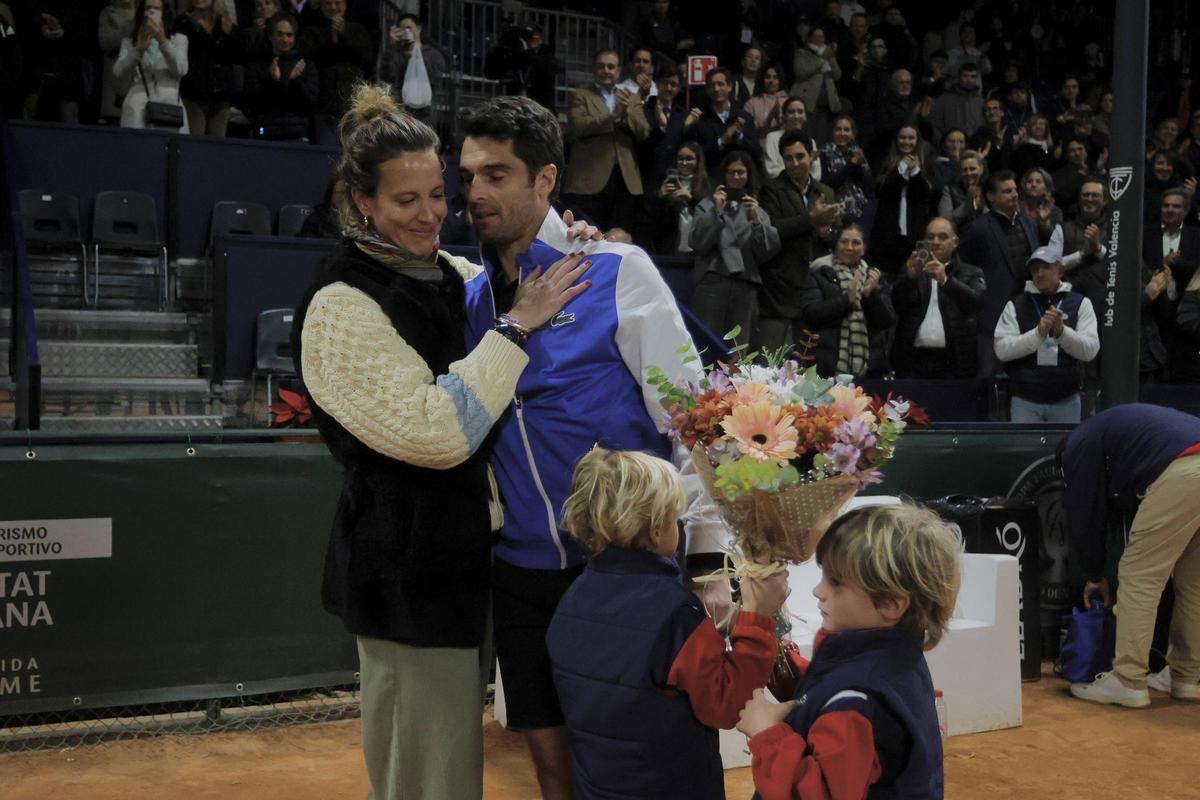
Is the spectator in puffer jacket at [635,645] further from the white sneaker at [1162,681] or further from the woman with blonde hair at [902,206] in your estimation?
the woman with blonde hair at [902,206]

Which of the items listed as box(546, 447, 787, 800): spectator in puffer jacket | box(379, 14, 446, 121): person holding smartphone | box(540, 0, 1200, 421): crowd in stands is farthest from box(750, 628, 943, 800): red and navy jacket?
box(379, 14, 446, 121): person holding smartphone

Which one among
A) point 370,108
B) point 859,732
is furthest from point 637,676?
point 370,108

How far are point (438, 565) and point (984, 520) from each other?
4.70m

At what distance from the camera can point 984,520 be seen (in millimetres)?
6879

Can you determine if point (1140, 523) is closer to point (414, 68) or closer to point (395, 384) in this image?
point (395, 384)

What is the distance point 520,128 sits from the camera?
2982 millimetres

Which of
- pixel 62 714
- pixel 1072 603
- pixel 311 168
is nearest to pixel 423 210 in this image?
pixel 62 714

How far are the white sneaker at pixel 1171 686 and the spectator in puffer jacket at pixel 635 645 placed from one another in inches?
183

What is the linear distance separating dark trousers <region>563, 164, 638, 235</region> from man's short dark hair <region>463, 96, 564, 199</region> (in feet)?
26.0

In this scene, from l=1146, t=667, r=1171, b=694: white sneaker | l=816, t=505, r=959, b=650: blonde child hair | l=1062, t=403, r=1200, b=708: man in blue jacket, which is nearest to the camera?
l=816, t=505, r=959, b=650: blonde child hair

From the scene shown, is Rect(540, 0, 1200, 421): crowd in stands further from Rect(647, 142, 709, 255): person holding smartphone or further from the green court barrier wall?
the green court barrier wall

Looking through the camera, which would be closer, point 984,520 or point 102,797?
point 102,797

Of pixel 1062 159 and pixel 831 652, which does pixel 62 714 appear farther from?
pixel 1062 159

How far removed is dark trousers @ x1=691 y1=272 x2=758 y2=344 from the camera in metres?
10.1
